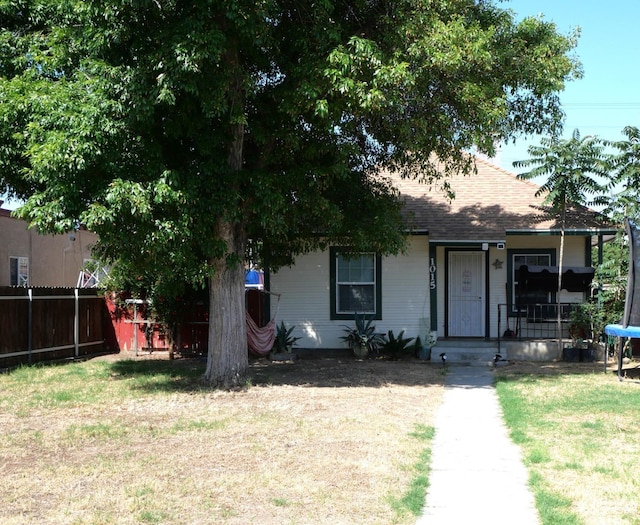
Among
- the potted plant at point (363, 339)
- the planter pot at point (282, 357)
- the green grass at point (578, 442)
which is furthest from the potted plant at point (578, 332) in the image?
the planter pot at point (282, 357)

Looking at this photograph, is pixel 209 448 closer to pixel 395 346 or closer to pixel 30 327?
pixel 30 327

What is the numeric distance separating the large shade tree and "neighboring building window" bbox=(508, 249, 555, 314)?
5362mm

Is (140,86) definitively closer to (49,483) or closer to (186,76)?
(186,76)

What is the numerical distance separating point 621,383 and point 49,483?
9.60 meters

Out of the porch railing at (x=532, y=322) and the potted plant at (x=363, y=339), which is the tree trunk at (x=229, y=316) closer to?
the potted plant at (x=363, y=339)

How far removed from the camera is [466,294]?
692 inches

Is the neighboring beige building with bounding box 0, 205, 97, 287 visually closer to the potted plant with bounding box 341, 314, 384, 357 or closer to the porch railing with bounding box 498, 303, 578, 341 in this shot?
the potted plant with bounding box 341, 314, 384, 357

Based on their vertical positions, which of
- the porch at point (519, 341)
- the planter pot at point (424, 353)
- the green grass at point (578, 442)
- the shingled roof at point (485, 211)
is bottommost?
the green grass at point (578, 442)

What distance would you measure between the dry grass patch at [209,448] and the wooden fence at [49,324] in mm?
1686

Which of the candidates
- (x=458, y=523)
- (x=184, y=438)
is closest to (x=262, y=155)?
(x=184, y=438)

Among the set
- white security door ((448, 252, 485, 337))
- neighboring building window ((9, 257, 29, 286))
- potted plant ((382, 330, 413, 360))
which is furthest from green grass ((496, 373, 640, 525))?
neighboring building window ((9, 257, 29, 286))

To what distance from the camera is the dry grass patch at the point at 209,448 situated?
5.75 meters

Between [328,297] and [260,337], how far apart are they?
238cm

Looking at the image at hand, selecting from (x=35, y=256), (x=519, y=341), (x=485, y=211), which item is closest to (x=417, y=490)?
(x=519, y=341)
